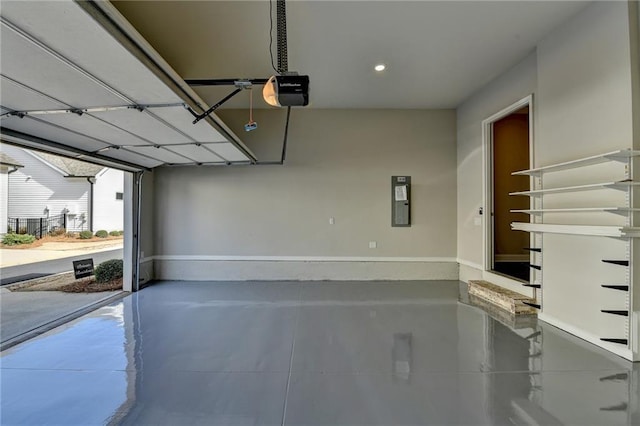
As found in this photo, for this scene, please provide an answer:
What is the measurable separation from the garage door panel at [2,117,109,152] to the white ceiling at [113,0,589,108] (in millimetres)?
1452

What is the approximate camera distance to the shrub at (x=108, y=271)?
18.7ft

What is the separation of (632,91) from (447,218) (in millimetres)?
3548

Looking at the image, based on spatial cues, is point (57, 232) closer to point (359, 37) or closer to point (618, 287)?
point (359, 37)

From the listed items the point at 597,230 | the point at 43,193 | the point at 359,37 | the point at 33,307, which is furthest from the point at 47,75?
the point at 43,193

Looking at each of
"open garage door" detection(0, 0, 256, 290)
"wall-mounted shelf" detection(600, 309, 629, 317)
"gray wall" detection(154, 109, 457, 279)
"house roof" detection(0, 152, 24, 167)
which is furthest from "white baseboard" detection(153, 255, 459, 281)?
"house roof" detection(0, 152, 24, 167)

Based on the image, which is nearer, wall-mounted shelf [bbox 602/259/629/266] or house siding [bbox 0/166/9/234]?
wall-mounted shelf [bbox 602/259/629/266]

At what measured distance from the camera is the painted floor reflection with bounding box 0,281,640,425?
1973 mm

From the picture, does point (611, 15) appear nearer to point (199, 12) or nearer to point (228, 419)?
point (199, 12)

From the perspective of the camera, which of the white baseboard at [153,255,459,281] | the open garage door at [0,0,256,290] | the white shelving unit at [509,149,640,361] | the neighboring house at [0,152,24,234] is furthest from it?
the neighboring house at [0,152,24,234]

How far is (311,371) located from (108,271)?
521cm

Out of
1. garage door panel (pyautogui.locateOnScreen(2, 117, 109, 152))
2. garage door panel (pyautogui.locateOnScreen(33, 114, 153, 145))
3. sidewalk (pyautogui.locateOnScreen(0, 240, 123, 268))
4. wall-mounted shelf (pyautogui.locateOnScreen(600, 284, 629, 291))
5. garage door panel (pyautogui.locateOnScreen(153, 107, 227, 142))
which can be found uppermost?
garage door panel (pyautogui.locateOnScreen(153, 107, 227, 142))

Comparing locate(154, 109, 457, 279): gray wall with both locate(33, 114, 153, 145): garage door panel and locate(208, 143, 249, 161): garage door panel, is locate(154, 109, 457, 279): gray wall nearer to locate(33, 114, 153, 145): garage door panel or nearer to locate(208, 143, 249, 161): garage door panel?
locate(208, 143, 249, 161): garage door panel

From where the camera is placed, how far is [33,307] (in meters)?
4.29

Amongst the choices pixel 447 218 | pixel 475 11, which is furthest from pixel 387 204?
pixel 475 11
